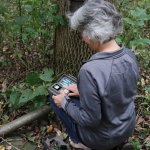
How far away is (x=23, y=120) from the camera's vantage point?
263cm

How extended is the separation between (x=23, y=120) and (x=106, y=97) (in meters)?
1.33

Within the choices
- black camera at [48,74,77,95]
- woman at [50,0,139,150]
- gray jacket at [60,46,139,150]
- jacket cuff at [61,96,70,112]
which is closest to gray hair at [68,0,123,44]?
woman at [50,0,139,150]

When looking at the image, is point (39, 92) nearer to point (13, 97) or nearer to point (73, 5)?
point (13, 97)

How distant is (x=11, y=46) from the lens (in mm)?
3752

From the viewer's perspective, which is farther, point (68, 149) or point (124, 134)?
point (68, 149)

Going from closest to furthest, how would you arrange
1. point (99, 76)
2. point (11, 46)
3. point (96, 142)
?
point (99, 76), point (96, 142), point (11, 46)

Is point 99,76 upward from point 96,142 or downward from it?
upward

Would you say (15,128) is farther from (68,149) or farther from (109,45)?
(109,45)

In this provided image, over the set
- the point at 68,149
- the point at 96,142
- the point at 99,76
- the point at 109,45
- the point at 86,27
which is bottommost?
the point at 68,149

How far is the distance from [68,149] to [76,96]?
2.29 ft

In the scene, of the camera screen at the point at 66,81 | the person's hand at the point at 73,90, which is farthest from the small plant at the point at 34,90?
the person's hand at the point at 73,90

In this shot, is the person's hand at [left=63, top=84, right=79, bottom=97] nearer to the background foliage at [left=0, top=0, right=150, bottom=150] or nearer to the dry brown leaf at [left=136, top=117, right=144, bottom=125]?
the background foliage at [left=0, top=0, right=150, bottom=150]

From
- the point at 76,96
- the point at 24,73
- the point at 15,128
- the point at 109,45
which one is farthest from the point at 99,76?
the point at 24,73

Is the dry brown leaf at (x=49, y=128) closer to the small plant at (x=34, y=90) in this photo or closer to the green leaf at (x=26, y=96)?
the small plant at (x=34, y=90)
